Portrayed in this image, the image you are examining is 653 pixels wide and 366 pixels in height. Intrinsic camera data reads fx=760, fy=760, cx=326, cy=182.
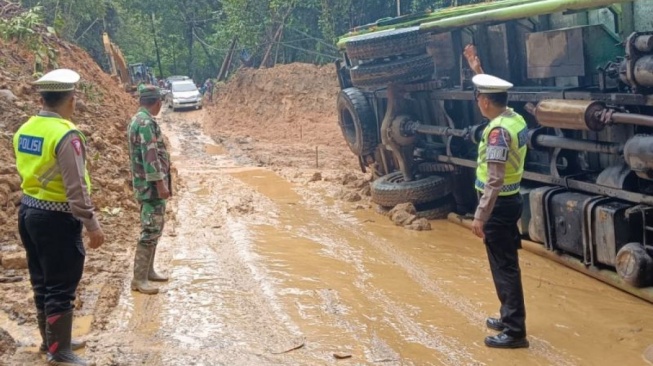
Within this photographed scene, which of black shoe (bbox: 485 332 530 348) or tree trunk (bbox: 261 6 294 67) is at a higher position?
tree trunk (bbox: 261 6 294 67)

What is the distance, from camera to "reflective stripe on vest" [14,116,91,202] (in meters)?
4.33

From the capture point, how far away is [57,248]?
4418 mm

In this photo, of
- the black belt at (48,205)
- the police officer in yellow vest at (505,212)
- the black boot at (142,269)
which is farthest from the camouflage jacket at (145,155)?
the police officer in yellow vest at (505,212)

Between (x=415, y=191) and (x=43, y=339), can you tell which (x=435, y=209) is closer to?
(x=415, y=191)

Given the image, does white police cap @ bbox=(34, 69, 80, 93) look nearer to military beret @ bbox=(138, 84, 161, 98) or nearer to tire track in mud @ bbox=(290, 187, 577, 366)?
military beret @ bbox=(138, 84, 161, 98)

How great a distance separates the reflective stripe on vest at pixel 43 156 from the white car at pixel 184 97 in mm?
26741

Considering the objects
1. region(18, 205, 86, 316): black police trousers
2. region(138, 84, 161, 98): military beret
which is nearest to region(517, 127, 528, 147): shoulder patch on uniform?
region(18, 205, 86, 316): black police trousers

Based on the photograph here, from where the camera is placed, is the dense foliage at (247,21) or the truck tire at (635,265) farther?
the dense foliage at (247,21)

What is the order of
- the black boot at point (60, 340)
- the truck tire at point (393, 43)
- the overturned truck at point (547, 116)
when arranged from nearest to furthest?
1. the black boot at point (60, 340)
2. the overturned truck at point (547, 116)
3. the truck tire at point (393, 43)

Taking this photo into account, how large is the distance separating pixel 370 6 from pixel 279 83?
145 inches

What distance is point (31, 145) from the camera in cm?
437

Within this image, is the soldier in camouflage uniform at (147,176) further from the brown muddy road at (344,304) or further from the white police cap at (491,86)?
the white police cap at (491,86)

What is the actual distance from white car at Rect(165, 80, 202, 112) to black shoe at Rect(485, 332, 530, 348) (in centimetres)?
2697

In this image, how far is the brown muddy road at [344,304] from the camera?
16.0ft
